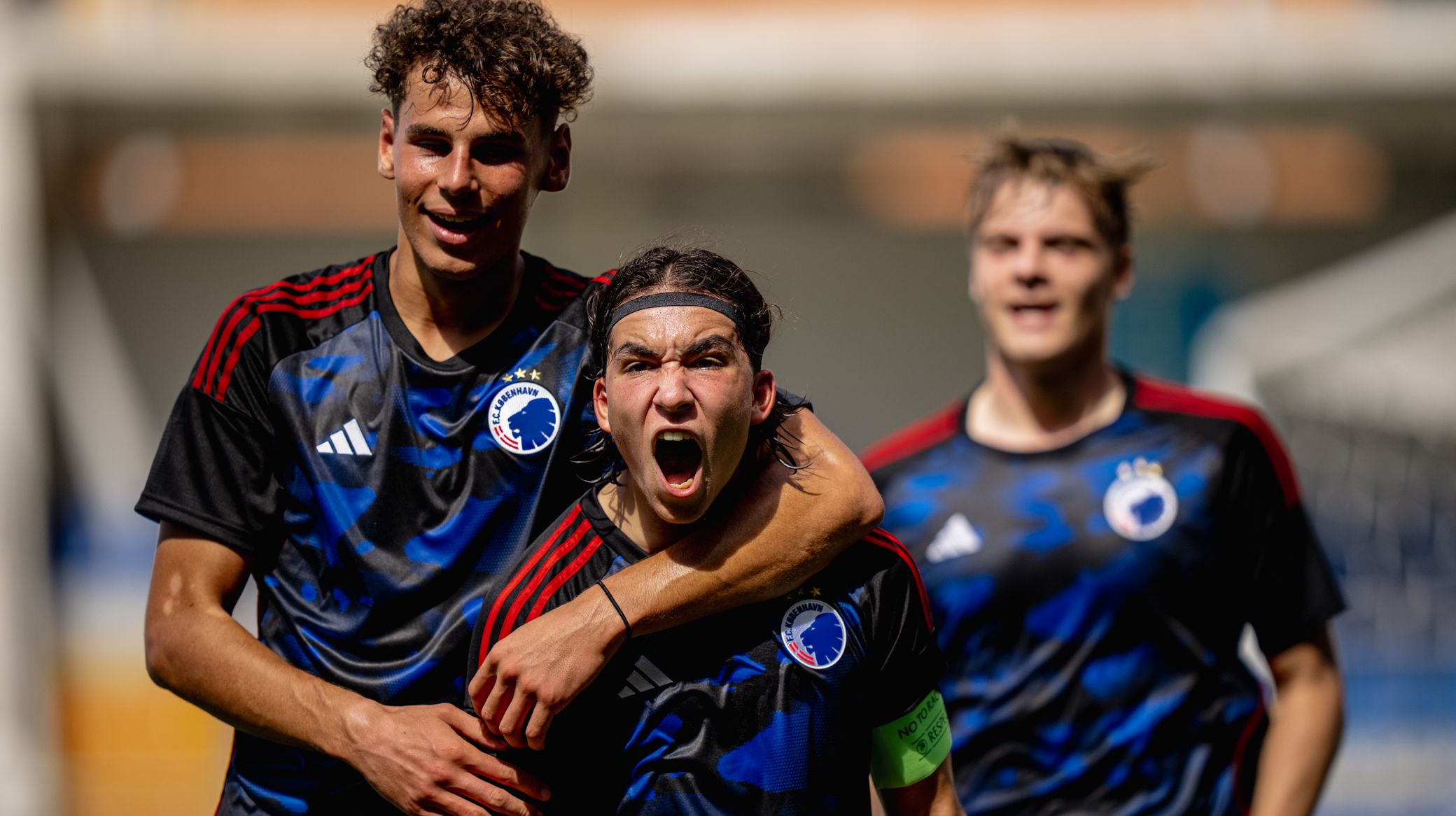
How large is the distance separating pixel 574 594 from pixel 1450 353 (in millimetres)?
10718

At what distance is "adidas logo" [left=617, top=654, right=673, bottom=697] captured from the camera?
243cm

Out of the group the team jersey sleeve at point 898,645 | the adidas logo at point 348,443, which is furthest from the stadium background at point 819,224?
the team jersey sleeve at point 898,645

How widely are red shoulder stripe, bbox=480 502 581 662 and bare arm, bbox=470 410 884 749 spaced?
0.26 feet

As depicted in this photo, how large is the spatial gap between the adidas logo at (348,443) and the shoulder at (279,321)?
7.3 inches

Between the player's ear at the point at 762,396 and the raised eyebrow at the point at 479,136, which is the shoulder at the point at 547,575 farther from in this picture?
the raised eyebrow at the point at 479,136

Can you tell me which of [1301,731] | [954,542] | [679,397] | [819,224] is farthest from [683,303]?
[819,224]

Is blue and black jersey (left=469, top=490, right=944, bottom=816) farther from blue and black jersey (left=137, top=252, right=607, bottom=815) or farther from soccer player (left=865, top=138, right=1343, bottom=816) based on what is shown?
soccer player (left=865, top=138, right=1343, bottom=816)

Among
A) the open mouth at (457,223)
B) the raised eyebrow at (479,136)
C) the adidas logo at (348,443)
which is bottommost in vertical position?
the adidas logo at (348,443)

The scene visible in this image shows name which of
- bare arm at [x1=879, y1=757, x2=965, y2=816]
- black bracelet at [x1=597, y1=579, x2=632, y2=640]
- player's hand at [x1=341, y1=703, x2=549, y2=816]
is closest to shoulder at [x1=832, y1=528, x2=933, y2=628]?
bare arm at [x1=879, y1=757, x2=965, y2=816]

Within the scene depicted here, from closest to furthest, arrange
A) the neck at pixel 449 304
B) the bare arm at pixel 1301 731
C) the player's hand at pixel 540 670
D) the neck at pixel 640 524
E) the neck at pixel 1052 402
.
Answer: the player's hand at pixel 540 670 < the neck at pixel 640 524 < the neck at pixel 449 304 < the bare arm at pixel 1301 731 < the neck at pixel 1052 402

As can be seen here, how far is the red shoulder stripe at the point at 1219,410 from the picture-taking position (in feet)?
12.8

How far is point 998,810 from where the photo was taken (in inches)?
147

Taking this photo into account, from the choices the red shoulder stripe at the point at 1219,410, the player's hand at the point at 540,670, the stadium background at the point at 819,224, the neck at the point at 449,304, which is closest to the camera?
the player's hand at the point at 540,670

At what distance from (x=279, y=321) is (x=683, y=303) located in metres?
0.84
